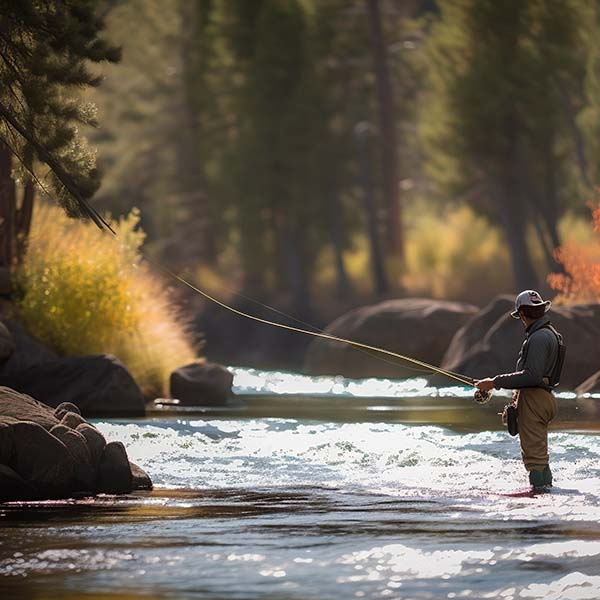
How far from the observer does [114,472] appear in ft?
48.2

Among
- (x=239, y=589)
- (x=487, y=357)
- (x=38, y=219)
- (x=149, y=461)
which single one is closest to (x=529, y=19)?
(x=487, y=357)

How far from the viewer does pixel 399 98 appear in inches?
2082

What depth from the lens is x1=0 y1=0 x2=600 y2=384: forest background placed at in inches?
1670

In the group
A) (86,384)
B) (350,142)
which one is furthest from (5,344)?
(350,142)

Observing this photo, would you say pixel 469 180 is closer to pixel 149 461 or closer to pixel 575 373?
pixel 575 373

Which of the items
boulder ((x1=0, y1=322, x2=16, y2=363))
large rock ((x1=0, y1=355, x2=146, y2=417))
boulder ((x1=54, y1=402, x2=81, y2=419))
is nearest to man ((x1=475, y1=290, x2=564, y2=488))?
boulder ((x1=54, y1=402, x2=81, y2=419))

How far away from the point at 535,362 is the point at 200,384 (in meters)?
12.6

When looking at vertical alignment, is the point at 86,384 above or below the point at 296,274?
below

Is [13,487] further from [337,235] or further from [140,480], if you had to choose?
[337,235]

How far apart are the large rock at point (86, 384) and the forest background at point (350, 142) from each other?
587 inches

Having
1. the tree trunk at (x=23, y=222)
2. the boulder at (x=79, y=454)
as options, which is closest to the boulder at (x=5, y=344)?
the tree trunk at (x=23, y=222)

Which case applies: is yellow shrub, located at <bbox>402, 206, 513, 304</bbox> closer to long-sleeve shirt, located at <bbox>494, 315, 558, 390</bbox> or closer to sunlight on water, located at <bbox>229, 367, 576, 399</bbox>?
sunlight on water, located at <bbox>229, 367, 576, 399</bbox>

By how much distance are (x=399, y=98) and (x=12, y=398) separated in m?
38.6

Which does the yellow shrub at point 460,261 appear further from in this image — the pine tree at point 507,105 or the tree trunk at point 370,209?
the pine tree at point 507,105
